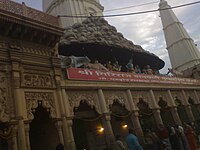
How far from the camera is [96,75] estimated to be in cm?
1179

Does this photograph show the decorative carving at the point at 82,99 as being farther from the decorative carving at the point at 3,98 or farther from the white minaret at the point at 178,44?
the white minaret at the point at 178,44

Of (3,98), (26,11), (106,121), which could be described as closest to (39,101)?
(3,98)

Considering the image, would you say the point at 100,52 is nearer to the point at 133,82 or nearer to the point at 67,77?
the point at 133,82

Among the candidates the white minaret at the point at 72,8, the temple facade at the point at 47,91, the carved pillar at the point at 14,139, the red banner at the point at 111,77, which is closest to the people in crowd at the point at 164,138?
the temple facade at the point at 47,91

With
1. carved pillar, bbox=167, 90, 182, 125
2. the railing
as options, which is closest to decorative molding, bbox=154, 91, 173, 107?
carved pillar, bbox=167, 90, 182, 125

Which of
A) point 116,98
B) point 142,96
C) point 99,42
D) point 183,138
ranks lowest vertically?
point 183,138

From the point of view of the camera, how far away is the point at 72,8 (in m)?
25.9

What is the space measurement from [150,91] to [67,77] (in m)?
5.98

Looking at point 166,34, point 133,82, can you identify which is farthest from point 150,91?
point 166,34

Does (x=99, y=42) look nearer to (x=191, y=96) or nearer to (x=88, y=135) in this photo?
(x=88, y=135)

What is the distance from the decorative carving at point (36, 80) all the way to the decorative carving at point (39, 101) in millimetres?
343

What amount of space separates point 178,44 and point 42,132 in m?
32.8

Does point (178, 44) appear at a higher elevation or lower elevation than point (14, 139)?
higher

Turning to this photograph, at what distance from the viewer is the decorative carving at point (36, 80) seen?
9219 millimetres
